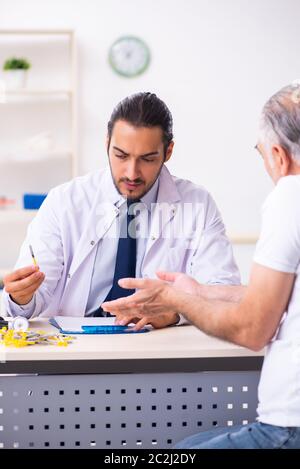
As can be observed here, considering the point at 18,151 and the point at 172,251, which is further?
the point at 18,151

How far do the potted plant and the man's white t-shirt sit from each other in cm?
296

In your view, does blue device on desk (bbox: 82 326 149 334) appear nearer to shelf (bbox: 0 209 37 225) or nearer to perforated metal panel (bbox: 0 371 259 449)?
perforated metal panel (bbox: 0 371 259 449)

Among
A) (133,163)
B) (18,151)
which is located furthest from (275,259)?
(18,151)

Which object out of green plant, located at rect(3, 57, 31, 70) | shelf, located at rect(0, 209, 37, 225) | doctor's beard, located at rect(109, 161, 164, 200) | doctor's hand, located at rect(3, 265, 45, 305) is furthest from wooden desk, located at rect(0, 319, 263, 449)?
green plant, located at rect(3, 57, 31, 70)

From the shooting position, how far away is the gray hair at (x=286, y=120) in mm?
1298

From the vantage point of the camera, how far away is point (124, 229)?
2.04 m

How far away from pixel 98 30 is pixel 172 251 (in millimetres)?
2423

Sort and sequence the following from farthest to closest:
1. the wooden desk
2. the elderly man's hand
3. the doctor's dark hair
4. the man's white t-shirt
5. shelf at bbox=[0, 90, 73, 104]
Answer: shelf at bbox=[0, 90, 73, 104] → the doctor's dark hair → the wooden desk → the elderly man's hand → the man's white t-shirt

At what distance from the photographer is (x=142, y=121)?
1.96m

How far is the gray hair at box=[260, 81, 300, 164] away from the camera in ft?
4.26

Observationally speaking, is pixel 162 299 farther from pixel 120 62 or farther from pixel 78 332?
pixel 120 62

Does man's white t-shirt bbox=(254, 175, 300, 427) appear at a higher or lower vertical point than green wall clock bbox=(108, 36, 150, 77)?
lower

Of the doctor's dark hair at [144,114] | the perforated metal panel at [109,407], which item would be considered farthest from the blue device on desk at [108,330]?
the doctor's dark hair at [144,114]
